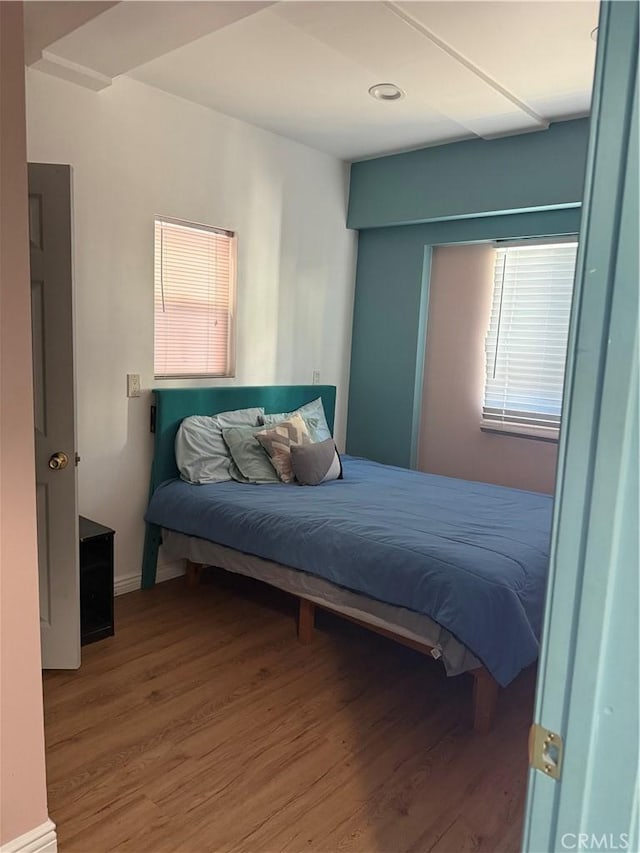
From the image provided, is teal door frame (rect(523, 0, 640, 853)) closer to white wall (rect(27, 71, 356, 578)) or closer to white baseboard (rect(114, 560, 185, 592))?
white wall (rect(27, 71, 356, 578))

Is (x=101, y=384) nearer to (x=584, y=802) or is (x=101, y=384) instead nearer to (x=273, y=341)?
(x=273, y=341)

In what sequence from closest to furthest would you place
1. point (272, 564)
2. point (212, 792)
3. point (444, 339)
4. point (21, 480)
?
point (21, 480) → point (212, 792) → point (272, 564) → point (444, 339)

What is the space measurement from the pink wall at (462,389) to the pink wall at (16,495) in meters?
3.22

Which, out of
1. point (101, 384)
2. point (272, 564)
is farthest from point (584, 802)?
point (101, 384)

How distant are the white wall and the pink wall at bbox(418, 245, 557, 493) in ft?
3.02

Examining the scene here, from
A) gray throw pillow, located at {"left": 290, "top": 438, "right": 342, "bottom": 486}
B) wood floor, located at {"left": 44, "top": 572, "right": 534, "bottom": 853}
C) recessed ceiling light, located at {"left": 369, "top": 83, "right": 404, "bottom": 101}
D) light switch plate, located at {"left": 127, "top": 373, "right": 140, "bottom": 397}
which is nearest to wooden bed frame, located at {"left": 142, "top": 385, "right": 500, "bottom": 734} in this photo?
light switch plate, located at {"left": 127, "top": 373, "right": 140, "bottom": 397}

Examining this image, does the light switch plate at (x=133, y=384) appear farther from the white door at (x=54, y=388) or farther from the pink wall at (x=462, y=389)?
the pink wall at (x=462, y=389)

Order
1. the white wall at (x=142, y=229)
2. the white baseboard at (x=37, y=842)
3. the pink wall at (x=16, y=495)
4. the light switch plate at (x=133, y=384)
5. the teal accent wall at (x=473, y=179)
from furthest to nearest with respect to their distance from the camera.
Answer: the teal accent wall at (x=473, y=179) → the light switch plate at (x=133, y=384) → the white wall at (x=142, y=229) → the white baseboard at (x=37, y=842) → the pink wall at (x=16, y=495)

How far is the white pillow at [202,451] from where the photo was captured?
11.7 ft

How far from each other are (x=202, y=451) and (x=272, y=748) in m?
1.76

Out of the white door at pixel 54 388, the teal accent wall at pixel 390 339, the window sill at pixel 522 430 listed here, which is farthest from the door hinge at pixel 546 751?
the teal accent wall at pixel 390 339

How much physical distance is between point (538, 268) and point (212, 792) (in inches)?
135

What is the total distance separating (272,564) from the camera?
9.92 feet

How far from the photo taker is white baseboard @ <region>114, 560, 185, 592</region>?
3.54 metres
